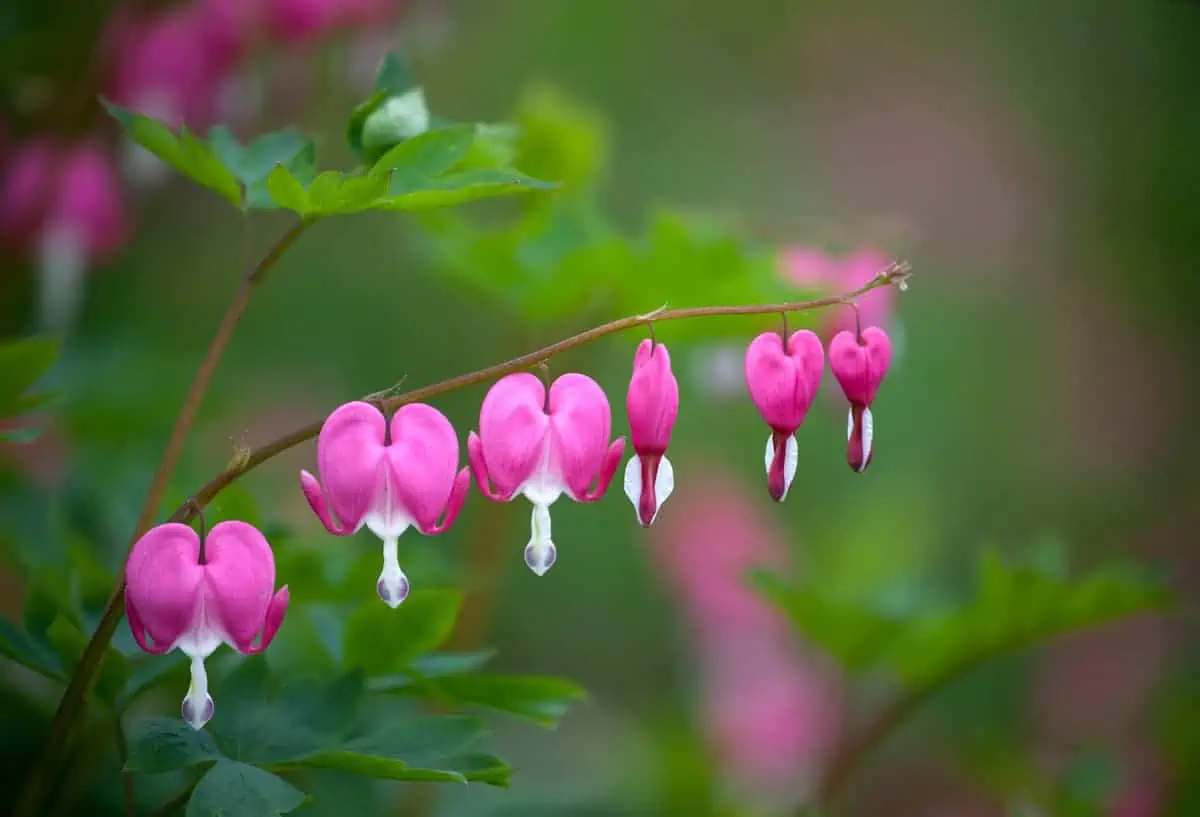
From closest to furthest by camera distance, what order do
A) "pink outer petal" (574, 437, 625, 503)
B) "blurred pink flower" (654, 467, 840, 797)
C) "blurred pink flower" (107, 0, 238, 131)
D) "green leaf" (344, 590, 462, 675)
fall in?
"pink outer petal" (574, 437, 625, 503), "green leaf" (344, 590, 462, 675), "blurred pink flower" (107, 0, 238, 131), "blurred pink flower" (654, 467, 840, 797)

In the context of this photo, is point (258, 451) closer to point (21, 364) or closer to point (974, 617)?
point (21, 364)

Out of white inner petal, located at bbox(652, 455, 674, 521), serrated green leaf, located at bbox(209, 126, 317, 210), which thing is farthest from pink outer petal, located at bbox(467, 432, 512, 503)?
serrated green leaf, located at bbox(209, 126, 317, 210)

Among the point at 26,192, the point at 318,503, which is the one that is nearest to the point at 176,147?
the point at 318,503

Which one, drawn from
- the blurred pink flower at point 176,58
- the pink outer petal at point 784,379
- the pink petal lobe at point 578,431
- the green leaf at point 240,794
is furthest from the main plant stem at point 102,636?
the blurred pink flower at point 176,58

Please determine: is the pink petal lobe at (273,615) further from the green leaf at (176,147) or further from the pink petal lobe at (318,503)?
the green leaf at (176,147)

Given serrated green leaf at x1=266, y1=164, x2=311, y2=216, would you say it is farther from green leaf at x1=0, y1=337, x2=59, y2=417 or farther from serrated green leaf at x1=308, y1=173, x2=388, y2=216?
green leaf at x1=0, y1=337, x2=59, y2=417

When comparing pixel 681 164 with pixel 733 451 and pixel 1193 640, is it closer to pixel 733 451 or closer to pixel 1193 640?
pixel 733 451
